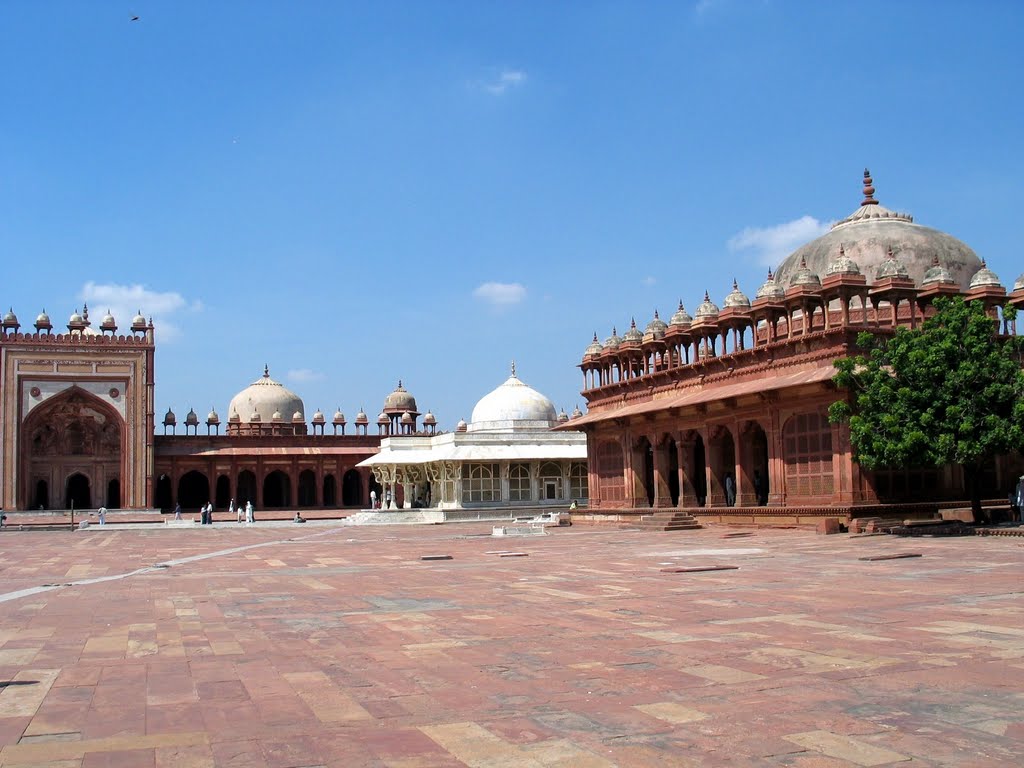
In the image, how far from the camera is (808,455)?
26734 millimetres

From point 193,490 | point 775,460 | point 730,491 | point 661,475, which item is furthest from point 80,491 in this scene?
point 775,460

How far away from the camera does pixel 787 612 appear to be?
10.3 meters

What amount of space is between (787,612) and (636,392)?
90.4ft

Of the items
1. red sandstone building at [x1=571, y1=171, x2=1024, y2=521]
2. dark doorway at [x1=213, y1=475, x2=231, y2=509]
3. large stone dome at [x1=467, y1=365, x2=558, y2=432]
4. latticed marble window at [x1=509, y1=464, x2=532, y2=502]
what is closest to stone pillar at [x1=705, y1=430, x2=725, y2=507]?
red sandstone building at [x1=571, y1=171, x2=1024, y2=521]

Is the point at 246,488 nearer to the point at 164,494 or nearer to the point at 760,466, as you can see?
the point at 164,494

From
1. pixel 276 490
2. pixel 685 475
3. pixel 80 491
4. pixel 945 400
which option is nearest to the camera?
pixel 945 400

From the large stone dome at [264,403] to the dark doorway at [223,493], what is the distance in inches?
244

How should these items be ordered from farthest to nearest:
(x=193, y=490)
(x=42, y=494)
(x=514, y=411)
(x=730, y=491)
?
(x=193, y=490) → (x=42, y=494) → (x=514, y=411) → (x=730, y=491)

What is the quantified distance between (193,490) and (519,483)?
28.2m

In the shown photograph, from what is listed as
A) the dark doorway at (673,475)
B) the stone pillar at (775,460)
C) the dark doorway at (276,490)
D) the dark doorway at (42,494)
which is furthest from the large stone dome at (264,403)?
the stone pillar at (775,460)

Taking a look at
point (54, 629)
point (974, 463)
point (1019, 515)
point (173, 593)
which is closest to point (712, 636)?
point (54, 629)

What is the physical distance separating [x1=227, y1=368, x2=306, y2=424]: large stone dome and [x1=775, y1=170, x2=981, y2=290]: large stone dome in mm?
44385

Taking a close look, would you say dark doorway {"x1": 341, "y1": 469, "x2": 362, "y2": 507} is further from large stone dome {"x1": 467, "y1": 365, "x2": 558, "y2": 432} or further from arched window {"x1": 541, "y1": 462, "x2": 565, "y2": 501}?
arched window {"x1": 541, "y1": 462, "x2": 565, "y2": 501}

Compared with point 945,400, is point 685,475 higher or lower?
lower
